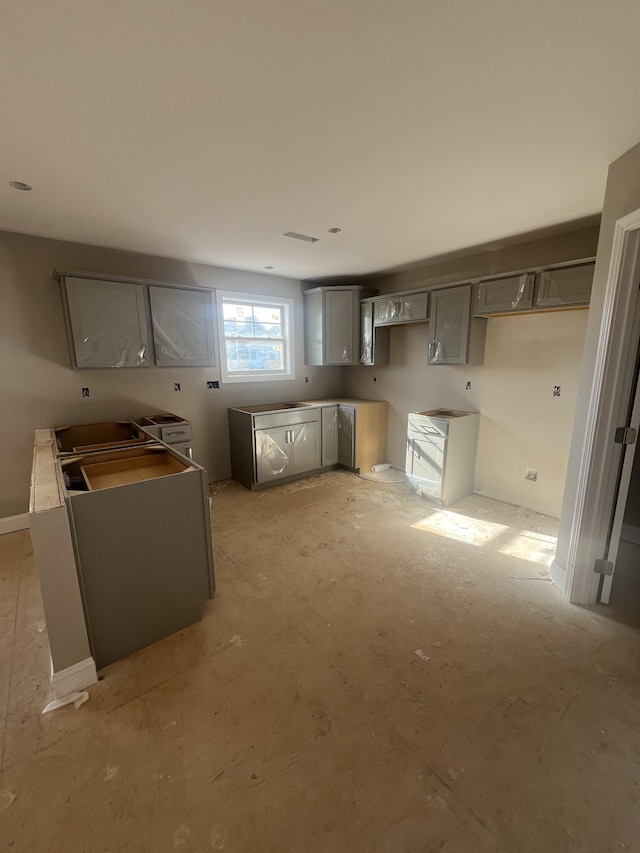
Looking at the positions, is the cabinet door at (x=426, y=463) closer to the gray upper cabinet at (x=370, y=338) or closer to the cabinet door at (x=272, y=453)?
the gray upper cabinet at (x=370, y=338)

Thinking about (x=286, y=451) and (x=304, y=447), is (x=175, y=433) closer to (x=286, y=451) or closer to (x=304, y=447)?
(x=286, y=451)

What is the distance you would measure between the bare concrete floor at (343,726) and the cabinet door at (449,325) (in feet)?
6.99

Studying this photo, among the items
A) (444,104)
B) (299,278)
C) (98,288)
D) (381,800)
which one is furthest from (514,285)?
(98,288)

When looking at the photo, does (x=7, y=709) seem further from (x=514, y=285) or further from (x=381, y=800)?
(x=514, y=285)

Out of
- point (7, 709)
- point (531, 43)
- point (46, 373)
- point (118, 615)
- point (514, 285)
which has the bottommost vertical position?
point (7, 709)

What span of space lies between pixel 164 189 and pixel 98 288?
1.42 meters

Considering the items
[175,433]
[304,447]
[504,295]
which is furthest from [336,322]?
[175,433]

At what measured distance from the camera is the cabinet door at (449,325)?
3473 mm

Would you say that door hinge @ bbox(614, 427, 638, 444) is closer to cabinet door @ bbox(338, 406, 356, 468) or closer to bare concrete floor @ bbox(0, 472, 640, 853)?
bare concrete floor @ bbox(0, 472, 640, 853)

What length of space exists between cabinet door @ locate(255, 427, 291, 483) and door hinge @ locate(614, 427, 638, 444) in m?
3.01

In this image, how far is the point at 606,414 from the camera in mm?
1960

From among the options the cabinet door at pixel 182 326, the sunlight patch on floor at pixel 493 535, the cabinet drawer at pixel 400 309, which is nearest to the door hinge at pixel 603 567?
the sunlight patch on floor at pixel 493 535

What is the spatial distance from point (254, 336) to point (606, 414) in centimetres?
370

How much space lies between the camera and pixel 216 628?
6.57 feet
